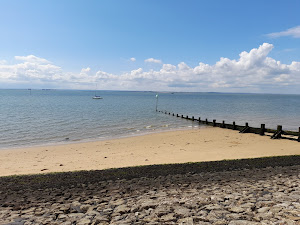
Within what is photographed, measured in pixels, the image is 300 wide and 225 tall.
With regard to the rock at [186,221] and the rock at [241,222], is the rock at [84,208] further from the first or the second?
the rock at [241,222]

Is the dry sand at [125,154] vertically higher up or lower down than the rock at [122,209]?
lower down

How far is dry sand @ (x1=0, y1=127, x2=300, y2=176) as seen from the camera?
13.2 m

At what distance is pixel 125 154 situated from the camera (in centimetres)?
1620

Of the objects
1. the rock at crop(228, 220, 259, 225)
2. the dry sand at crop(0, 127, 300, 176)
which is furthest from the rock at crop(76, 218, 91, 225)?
the dry sand at crop(0, 127, 300, 176)

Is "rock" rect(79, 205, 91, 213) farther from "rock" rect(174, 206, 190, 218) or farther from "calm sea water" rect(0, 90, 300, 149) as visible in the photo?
"calm sea water" rect(0, 90, 300, 149)

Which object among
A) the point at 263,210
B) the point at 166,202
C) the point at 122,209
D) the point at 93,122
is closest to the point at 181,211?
the point at 166,202

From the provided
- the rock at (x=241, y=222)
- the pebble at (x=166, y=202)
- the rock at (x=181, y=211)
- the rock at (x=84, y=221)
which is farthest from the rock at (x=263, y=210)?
the rock at (x=84, y=221)

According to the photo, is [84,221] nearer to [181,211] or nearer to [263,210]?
[181,211]

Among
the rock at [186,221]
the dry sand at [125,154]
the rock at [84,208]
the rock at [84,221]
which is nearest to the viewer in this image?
the rock at [186,221]

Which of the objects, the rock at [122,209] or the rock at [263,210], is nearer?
the rock at [263,210]

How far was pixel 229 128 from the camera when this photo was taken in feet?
93.9

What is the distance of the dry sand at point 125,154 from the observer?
519 inches

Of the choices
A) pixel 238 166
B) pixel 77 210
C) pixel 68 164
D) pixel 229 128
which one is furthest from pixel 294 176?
pixel 229 128

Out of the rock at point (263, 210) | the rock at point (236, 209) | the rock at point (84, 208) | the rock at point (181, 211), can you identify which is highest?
the rock at point (263, 210)
